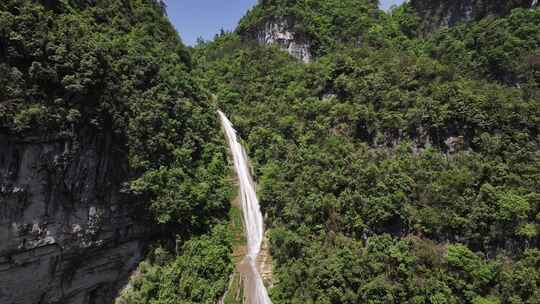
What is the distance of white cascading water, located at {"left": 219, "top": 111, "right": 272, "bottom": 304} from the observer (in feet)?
79.8

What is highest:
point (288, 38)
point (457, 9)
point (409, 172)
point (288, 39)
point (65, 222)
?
point (457, 9)

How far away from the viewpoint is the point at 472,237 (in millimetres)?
20859

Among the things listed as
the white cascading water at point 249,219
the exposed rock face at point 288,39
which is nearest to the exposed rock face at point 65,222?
the white cascading water at point 249,219

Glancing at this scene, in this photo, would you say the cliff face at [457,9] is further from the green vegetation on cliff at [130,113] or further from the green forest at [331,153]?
the green vegetation on cliff at [130,113]

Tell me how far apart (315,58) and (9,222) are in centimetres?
4717

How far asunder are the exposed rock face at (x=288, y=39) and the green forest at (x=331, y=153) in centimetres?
1517

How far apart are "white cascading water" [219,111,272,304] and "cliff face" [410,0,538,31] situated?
39984 millimetres

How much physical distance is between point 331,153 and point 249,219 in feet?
36.8

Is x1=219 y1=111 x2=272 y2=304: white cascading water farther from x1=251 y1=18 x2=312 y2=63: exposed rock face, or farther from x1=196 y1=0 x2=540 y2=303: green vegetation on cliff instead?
x1=251 y1=18 x2=312 y2=63: exposed rock face

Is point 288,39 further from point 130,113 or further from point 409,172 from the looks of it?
point 130,113

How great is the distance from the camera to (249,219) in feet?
100

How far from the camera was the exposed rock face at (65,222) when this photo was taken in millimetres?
18219

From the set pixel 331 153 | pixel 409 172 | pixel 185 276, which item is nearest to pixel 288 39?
pixel 331 153

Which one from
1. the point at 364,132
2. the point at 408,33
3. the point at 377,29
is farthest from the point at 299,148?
the point at 408,33
